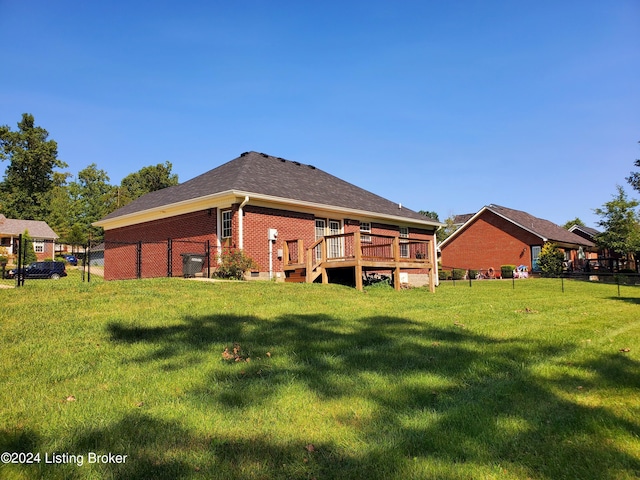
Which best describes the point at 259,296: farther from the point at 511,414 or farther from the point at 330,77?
the point at 330,77

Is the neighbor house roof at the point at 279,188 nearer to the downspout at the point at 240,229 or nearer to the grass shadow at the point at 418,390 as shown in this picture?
the downspout at the point at 240,229

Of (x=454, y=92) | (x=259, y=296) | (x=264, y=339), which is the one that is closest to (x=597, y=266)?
(x=454, y=92)

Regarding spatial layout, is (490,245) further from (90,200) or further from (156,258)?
(90,200)

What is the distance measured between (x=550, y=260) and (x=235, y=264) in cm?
2533

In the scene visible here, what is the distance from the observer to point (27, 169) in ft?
196

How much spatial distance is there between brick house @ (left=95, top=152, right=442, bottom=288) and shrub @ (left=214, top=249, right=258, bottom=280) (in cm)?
37

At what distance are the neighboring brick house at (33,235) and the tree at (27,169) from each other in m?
14.5

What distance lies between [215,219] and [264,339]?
10.5 metres

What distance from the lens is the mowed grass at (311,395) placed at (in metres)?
2.51

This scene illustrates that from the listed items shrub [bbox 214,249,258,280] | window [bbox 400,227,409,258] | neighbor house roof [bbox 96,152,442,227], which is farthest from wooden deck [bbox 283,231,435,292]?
window [bbox 400,227,409,258]

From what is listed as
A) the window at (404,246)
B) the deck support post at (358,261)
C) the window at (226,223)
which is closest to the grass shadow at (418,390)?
the deck support post at (358,261)

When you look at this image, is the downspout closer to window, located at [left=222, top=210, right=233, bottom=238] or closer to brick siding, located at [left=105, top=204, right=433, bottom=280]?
brick siding, located at [left=105, top=204, right=433, bottom=280]

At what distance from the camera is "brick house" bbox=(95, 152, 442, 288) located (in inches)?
554

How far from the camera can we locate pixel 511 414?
3.19m
